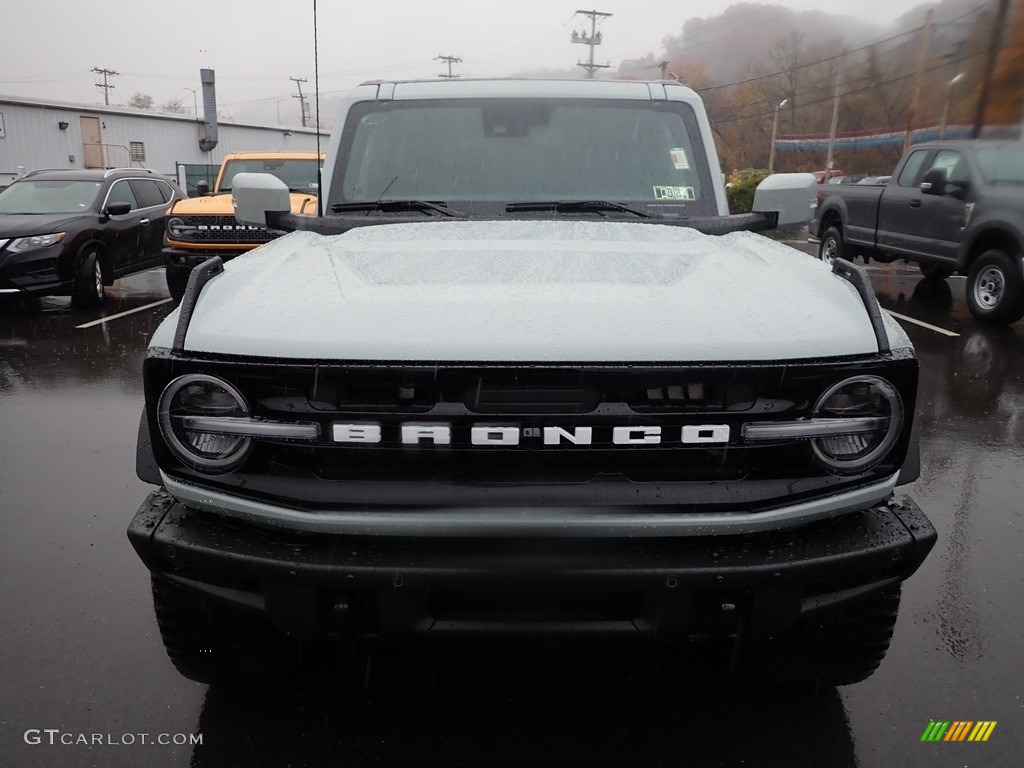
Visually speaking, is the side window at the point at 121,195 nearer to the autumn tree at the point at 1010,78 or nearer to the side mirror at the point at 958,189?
the side mirror at the point at 958,189

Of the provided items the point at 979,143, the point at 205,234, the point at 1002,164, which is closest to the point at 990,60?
the point at 979,143

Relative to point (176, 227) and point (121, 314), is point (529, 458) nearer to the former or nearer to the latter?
point (176, 227)

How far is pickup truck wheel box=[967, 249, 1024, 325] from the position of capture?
27.8ft

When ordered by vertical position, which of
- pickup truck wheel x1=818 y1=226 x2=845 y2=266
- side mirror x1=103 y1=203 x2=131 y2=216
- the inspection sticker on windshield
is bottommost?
pickup truck wheel x1=818 y1=226 x2=845 y2=266

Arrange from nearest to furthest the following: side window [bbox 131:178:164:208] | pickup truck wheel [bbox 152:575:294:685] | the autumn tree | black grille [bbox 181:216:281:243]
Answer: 1. pickup truck wheel [bbox 152:575:294:685]
2. black grille [bbox 181:216:281:243]
3. side window [bbox 131:178:164:208]
4. the autumn tree

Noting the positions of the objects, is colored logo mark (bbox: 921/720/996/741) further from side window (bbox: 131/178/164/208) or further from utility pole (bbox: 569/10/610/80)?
utility pole (bbox: 569/10/610/80)

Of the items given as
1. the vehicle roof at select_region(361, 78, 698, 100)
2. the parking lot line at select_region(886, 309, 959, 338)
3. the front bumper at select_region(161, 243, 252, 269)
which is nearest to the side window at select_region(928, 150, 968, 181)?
the parking lot line at select_region(886, 309, 959, 338)

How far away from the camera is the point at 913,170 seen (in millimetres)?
10562

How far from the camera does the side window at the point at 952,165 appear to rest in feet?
31.1

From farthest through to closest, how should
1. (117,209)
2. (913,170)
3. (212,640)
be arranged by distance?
(913,170) → (117,209) → (212,640)

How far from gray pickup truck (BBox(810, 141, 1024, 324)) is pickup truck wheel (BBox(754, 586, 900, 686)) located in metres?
7.53

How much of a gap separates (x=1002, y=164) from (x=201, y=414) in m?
9.81

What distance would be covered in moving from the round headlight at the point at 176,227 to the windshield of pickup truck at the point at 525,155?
6532mm

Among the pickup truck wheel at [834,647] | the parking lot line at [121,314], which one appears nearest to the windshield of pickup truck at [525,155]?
the pickup truck wheel at [834,647]
